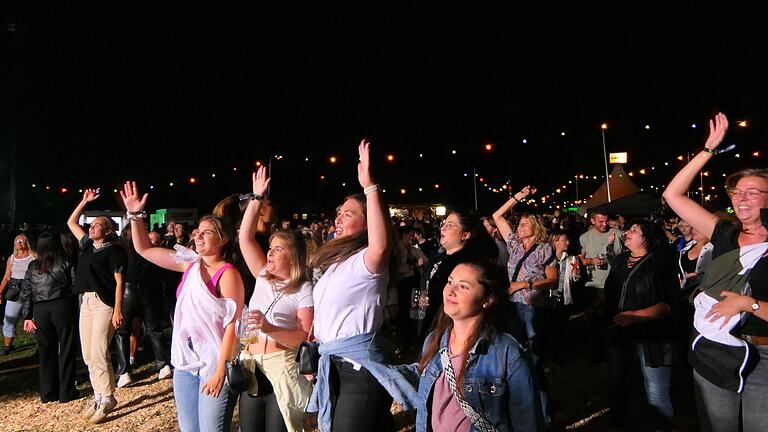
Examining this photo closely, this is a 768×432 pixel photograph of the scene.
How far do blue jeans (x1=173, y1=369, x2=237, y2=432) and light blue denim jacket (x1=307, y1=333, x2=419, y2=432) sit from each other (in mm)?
697

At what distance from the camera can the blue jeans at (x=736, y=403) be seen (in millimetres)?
2461

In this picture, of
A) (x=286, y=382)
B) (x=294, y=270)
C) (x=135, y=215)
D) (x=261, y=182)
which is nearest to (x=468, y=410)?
(x=286, y=382)

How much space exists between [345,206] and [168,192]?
104 feet

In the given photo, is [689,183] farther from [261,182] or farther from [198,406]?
[198,406]

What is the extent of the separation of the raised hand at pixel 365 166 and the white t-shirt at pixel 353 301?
0.35 m

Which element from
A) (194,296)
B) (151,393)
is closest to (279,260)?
(194,296)

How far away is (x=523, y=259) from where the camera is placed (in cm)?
521

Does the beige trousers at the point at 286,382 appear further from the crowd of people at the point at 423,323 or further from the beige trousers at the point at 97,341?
the beige trousers at the point at 97,341

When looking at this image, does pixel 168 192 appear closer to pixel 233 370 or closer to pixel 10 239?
pixel 10 239

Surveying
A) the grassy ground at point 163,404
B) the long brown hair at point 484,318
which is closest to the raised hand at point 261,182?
the long brown hair at point 484,318

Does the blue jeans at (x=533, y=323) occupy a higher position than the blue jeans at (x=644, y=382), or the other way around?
the blue jeans at (x=533, y=323)

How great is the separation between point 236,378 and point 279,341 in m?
0.31

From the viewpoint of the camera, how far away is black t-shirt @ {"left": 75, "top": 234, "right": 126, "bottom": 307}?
5340mm

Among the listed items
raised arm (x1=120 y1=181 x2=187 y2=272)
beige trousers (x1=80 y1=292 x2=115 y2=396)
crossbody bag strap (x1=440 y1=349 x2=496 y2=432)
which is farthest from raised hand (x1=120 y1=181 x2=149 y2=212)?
crossbody bag strap (x1=440 y1=349 x2=496 y2=432)
